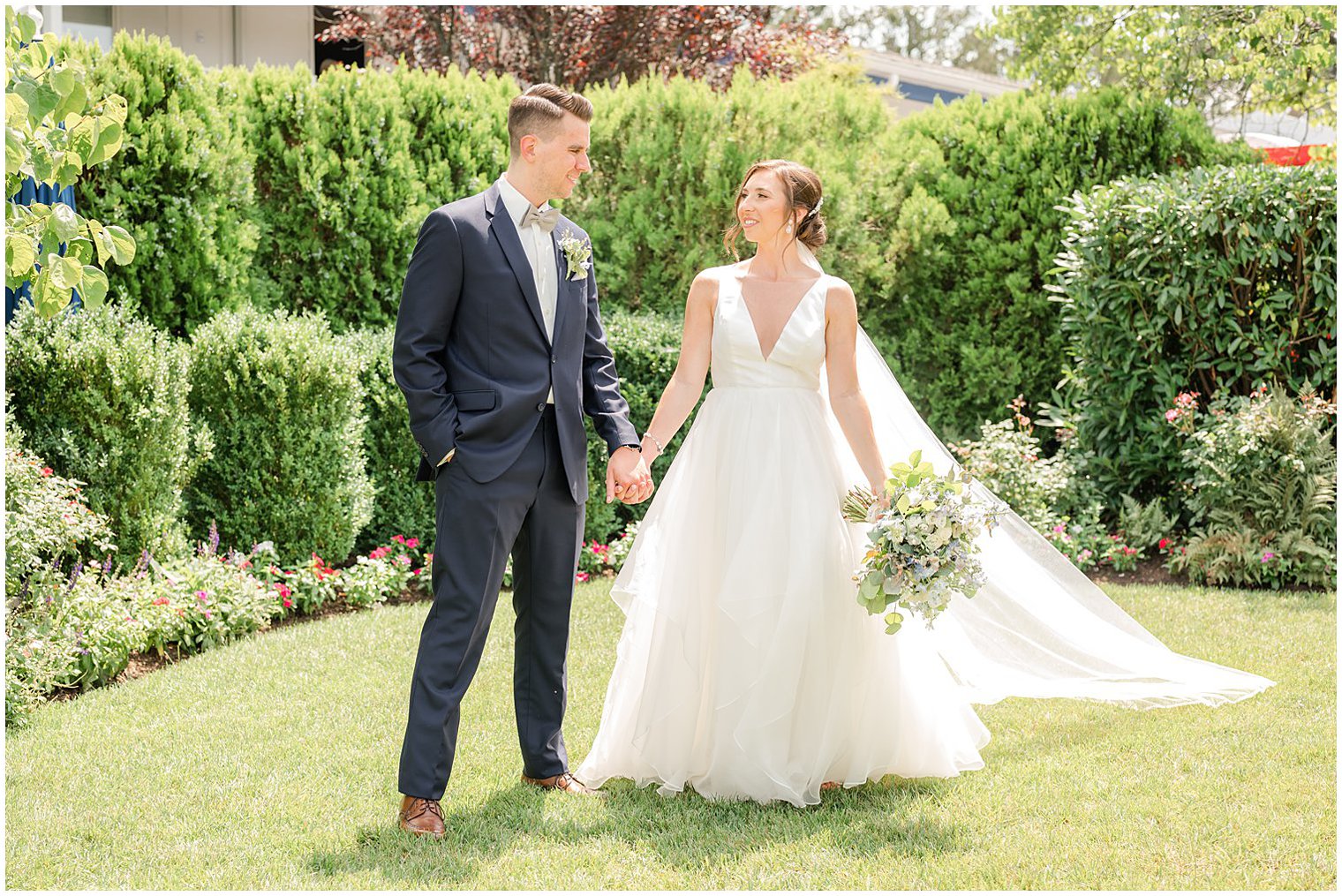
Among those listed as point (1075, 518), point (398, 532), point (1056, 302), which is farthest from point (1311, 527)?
point (398, 532)

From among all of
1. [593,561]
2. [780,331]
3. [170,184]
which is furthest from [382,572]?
[780,331]

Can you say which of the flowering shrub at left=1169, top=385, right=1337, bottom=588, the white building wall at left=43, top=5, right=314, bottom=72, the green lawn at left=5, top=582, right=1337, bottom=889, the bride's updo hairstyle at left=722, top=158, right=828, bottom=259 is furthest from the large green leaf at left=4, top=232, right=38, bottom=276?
the white building wall at left=43, top=5, right=314, bottom=72

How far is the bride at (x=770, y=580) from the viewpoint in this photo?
12.8 feet

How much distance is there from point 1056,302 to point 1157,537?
7.22 feet

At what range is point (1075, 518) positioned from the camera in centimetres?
801

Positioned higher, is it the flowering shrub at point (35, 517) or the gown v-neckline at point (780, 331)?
the gown v-neckline at point (780, 331)

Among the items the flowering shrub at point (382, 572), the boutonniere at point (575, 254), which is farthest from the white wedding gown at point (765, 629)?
the flowering shrub at point (382, 572)

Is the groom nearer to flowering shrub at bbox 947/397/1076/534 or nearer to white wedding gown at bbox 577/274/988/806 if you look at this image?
white wedding gown at bbox 577/274/988/806

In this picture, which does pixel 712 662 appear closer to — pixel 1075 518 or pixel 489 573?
pixel 489 573

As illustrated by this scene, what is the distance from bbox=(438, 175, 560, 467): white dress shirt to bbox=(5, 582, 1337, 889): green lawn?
1.36m

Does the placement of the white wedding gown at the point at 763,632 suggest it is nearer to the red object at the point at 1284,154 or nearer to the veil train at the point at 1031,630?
the veil train at the point at 1031,630

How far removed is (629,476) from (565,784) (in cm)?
104

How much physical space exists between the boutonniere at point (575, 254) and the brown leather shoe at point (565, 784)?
1620 millimetres

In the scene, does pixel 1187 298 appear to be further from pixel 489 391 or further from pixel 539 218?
pixel 489 391
